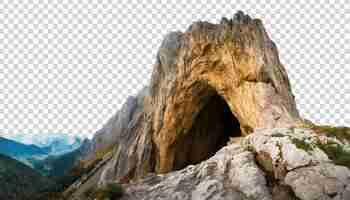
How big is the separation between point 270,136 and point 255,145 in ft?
2.31

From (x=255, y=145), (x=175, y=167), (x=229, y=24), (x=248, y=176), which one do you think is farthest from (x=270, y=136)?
(x=175, y=167)

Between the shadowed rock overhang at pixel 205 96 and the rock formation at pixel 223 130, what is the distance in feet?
0.23

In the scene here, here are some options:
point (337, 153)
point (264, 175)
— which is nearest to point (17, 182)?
point (264, 175)

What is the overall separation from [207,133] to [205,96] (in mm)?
5252

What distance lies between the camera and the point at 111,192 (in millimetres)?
11547

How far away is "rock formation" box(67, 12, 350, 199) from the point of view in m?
8.97

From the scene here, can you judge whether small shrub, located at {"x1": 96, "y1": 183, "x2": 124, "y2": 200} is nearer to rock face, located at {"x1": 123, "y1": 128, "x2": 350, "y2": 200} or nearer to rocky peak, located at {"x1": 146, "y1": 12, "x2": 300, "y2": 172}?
rock face, located at {"x1": 123, "y1": 128, "x2": 350, "y2": 200}

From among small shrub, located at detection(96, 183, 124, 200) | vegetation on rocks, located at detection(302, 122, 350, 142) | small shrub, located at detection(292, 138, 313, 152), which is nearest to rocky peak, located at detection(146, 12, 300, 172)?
vegetation on rocks, located at detection(302, 122, 350, 142)

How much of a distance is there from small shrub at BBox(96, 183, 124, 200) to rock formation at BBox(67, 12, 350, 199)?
45 cm

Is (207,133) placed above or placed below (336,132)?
below

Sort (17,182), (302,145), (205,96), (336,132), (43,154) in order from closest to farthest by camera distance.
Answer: (302,145) → (336,132) → (205,96) → (17,182) → (43,154)

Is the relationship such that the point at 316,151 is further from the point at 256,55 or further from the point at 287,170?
the point at 256,55

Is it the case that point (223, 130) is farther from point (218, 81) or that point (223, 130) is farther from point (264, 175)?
point (264, 175)

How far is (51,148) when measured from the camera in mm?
173375
